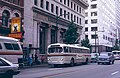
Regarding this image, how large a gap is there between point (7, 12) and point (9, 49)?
708 inches

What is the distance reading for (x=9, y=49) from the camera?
72.6 ft

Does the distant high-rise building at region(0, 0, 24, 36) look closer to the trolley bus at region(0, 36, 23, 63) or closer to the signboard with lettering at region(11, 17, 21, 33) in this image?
the signboard with lettering at region(11, 17, 21, 33)

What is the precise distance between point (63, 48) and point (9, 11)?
10.3 metres

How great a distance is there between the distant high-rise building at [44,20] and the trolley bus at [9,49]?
20.2 m

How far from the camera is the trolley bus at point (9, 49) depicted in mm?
21489

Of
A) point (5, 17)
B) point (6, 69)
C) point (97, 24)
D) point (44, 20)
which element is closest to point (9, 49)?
point (6, 69)

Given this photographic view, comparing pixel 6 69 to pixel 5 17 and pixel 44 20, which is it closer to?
pixel 5 17

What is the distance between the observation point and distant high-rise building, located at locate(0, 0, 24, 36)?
3742 cm

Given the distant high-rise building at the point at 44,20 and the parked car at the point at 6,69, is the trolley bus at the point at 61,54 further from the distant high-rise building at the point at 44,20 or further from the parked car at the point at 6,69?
the parked car at the point at 6,69

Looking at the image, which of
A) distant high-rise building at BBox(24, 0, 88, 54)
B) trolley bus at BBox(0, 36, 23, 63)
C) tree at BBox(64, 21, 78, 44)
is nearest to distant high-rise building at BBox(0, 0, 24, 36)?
distant high-rise building at BBox(24, 0, 88, 54)

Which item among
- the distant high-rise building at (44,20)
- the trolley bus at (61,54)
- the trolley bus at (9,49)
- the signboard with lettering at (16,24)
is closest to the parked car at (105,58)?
the trolley bus at (61,54)

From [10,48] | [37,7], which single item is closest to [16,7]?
[37,7]

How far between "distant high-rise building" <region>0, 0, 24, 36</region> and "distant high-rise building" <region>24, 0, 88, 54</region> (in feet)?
6.91

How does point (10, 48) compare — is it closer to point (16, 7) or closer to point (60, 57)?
point (60, 57)
